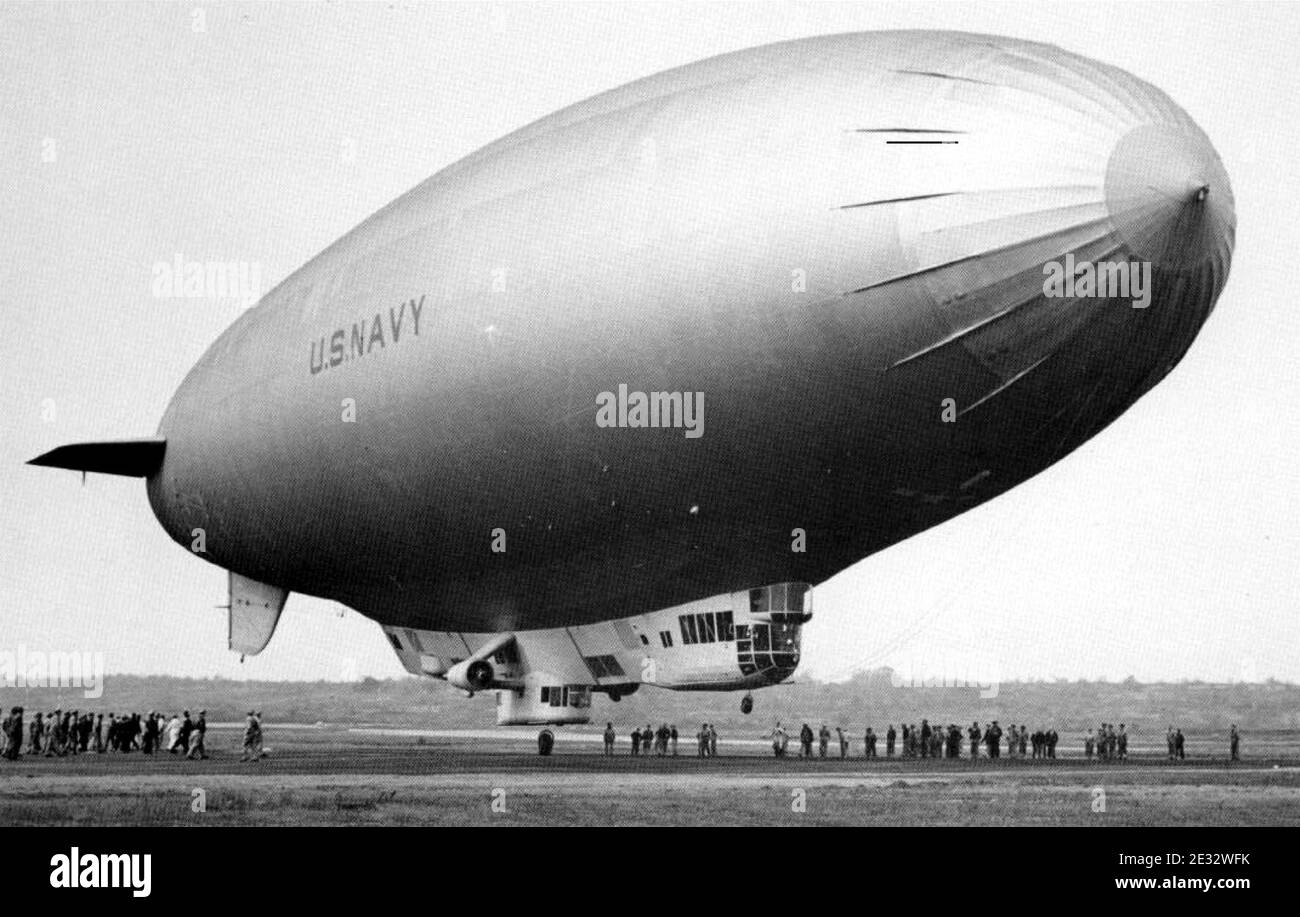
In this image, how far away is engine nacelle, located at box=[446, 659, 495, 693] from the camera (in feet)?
89.8

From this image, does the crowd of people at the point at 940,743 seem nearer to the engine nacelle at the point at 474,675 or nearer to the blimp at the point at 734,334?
the engine nacelle at the point at 474,675

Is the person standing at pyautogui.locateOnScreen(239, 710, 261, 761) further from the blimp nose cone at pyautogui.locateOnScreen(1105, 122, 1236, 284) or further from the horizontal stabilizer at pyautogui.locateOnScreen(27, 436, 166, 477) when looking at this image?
the blimp nose cone at pyautogui.locateOnScreen(1105, 122, 1236, 284)

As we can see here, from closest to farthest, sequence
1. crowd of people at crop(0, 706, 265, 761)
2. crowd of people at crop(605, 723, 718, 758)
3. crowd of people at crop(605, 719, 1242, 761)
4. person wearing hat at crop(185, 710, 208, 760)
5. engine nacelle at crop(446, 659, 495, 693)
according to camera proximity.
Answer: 1. engine nacelle at crop(446, 659, 495, 693)
2. person wearing hat at crop(185, 710, 208, 760)
3. crowd of people at crop(0, 706, 265, 761)
4. crowd of people at crop(605, 719, 1242, 761)
5. crowd of people at crop(605, 723, 718, 758)

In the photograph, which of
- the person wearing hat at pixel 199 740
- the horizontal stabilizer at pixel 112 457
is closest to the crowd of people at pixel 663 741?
the person wearing hat at pixel 199 740

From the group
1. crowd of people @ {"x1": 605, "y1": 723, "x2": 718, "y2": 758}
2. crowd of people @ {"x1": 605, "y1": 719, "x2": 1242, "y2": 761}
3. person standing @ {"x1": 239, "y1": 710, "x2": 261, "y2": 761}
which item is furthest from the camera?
crowd of people @ {"x1": 605, "y1": 723, "x2": 718, "y2": 758}

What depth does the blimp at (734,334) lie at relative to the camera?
18109 millimetres

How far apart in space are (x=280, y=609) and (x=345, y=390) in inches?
454

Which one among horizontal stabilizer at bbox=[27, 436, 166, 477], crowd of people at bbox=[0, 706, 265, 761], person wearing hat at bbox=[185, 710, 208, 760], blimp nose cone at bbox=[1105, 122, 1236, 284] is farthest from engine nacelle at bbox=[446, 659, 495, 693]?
blimp nose cone at bbox=[1105, 122, 1236, 284]

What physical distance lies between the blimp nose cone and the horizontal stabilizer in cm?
2291

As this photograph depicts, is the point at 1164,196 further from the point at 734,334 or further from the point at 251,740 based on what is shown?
the point at 251,740

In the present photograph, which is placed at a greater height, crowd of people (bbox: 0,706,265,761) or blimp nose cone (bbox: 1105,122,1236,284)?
blimp nose cone (bbox: 1105,122,1236,284)

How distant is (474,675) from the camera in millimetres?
27391

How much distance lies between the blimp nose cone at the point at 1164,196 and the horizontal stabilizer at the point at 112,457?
2291 centimetres

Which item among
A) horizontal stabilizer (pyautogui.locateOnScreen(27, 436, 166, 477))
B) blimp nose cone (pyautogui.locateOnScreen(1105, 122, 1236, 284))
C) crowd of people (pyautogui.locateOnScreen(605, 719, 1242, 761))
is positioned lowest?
crowd of people (pyautogui.locateOnScreen(605, 719, 1242, 761))
